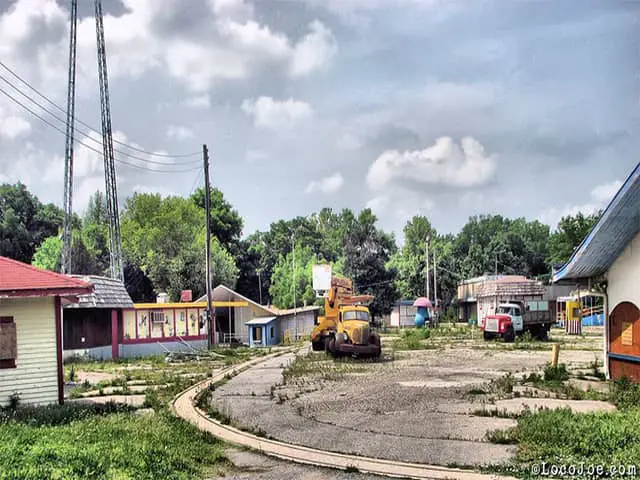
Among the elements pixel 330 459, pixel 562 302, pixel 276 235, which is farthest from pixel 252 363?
pixel 276 235

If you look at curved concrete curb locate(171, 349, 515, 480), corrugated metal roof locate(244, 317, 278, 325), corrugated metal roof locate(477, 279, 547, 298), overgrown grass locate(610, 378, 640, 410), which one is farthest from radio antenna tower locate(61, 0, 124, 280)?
corrugated metal roof locate(477, 279, 547, 298)

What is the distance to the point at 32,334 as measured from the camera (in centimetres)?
1442

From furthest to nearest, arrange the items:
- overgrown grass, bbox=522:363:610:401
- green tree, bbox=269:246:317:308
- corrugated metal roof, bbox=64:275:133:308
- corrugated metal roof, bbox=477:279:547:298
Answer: green tree, bbox=269:246:317:308 < corrugated metal roof, bbox=477:279:547:298 < corrugated metal roof, bbox=64:275:133:308 < overgrown grass, bbox=522:363:610:401

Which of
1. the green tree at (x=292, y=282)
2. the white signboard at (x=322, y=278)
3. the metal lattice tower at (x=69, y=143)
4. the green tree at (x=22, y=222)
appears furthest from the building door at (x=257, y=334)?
the green tree at (x=22, y=222)

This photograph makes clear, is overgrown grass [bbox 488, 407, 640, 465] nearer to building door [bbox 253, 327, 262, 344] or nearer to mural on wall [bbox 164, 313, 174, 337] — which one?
mural on wall [bbox 164, 313, 174, 337]

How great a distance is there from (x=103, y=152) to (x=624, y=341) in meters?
27.9

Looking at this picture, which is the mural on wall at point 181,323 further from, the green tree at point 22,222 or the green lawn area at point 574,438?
the green tree at point 22,222

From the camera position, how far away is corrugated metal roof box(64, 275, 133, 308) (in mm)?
29766

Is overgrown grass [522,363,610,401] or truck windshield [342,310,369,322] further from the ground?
truck windshield [342,310,369,322]

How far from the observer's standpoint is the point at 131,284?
6444 cm

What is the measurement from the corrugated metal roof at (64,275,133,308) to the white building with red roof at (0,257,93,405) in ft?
48.4

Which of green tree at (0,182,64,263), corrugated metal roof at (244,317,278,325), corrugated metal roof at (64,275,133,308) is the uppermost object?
green tree at (0,182,64,263)

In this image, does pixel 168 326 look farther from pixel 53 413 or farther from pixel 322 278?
pixel 53 413

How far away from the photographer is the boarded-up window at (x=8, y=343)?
45.9 ft
